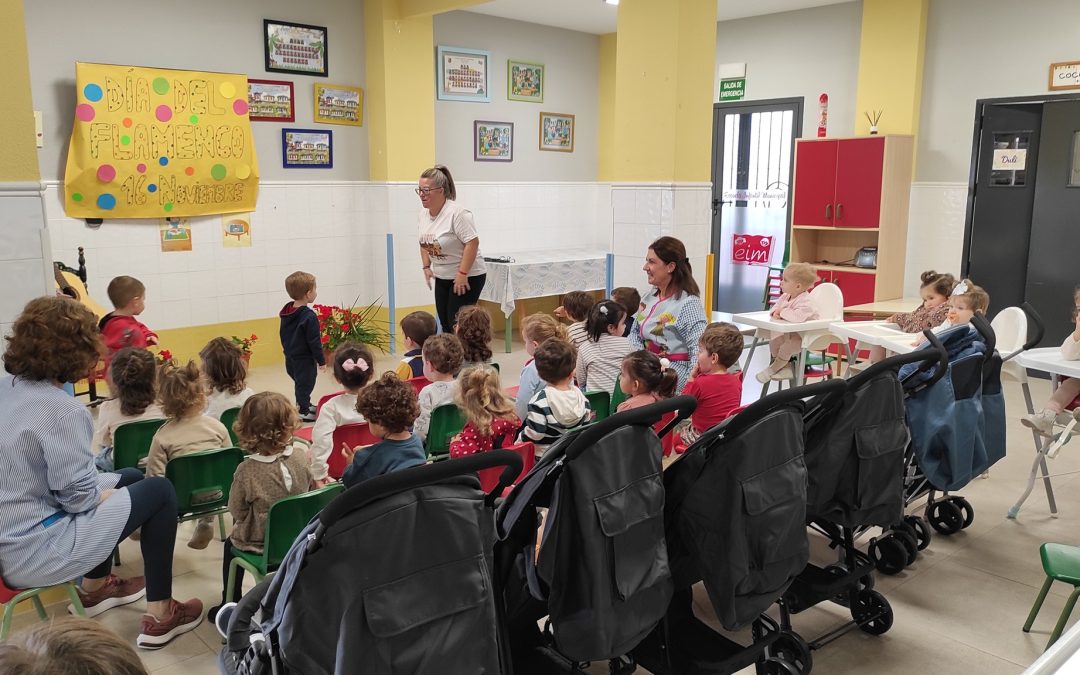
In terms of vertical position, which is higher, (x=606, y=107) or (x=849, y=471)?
(x=606, y=107)

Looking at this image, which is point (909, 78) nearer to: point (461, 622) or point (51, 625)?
point (461, 622)

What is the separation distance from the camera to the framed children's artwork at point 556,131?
916 cm

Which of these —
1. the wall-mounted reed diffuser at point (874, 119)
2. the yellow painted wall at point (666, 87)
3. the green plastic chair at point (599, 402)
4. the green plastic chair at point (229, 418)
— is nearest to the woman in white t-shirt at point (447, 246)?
the yellow painted wall at point (666, 87)

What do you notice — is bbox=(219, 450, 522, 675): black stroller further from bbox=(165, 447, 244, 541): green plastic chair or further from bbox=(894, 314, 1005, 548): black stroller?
bbox=(894, 314, 1005, 548): black stroller

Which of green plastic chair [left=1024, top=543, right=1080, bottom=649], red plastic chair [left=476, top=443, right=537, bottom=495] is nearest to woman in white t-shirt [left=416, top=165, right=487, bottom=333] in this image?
red plastic chair [left=476, top=443, right=537, bottom=495]

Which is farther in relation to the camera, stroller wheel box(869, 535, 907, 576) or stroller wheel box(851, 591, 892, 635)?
stroller wheel box(869, 535, 907, 576)

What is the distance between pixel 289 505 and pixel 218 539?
1485mm

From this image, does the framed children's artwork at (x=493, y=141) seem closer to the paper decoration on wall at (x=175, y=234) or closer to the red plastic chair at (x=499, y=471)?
the paper decoration on wall at (x=175, y=234)

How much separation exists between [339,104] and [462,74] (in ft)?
4.66

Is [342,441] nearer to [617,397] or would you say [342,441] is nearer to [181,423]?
[181,423]

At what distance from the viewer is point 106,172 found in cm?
617

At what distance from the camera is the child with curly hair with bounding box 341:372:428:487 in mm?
2645

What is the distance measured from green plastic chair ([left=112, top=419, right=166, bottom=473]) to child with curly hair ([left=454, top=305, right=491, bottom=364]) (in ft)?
4.62

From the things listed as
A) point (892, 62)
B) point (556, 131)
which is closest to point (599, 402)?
point (892, 62)
